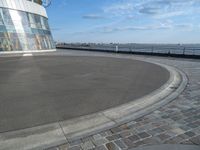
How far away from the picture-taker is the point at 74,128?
4.45m

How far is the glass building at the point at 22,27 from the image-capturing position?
28938 millimetres

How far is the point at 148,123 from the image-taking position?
15.2 ft

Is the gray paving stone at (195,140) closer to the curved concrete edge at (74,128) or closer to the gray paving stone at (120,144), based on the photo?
the gray paving stone at (120,144)

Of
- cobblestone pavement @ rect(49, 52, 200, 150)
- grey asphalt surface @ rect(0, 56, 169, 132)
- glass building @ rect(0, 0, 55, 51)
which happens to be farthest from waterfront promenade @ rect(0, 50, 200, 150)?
glass building @ rect(0, 0, 55, 51)

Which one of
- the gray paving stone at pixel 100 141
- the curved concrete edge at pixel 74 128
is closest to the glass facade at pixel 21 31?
the curved concrete edge at pixel 74 128

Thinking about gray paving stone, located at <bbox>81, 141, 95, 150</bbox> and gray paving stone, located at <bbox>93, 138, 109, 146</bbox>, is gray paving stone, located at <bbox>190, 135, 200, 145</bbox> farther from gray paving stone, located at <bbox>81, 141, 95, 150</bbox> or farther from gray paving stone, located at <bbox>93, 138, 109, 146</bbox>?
gray paving stone, located at <bbox>81, 141, 95, 150</bbox>

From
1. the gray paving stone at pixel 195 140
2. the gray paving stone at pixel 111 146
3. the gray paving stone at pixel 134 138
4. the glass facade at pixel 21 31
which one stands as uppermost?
the glass facade at pixel 21 31

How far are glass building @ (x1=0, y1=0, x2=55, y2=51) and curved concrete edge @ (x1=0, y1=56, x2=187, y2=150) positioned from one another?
27593 mm

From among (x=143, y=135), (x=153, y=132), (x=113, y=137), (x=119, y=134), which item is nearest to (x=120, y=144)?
(x=113, y=137)

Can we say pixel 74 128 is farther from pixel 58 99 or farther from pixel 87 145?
pixel 58 99

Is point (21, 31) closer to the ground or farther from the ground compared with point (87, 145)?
farther from the ground

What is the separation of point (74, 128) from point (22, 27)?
32.1 metres

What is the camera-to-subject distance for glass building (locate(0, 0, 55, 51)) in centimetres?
2894

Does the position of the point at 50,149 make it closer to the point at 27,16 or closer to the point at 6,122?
the point at 6,122
